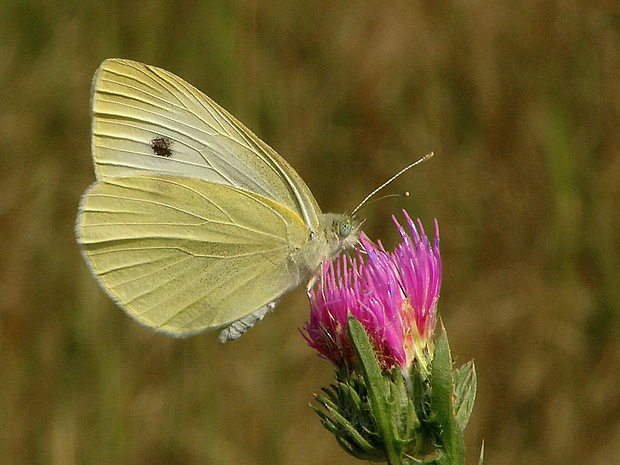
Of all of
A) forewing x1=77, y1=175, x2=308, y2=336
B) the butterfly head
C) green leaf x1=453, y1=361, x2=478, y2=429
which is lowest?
green leaf x1=453, y1=361, x2=478, y2=429

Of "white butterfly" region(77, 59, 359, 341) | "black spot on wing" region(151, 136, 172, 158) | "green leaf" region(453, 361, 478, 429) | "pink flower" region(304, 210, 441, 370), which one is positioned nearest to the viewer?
"green leaf" region(453, 361, 478, 429)

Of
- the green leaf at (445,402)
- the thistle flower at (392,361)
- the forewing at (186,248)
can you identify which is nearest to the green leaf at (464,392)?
the thistle flower at (392,361)

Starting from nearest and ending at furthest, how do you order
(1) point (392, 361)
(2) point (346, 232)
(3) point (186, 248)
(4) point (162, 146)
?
(1) point (392, 361)
(2) point (346, 232)
(3) point (186, 248)
(4) point (162, 146)

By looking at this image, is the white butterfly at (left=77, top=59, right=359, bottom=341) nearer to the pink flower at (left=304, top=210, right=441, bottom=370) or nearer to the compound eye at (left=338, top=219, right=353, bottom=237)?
the compound eye at (left=338, top=219, right=353, bottom=237)

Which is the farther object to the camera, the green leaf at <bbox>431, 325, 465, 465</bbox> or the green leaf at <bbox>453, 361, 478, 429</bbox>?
the green leaf at <bbox>453, 361, 478, 429</bbox>

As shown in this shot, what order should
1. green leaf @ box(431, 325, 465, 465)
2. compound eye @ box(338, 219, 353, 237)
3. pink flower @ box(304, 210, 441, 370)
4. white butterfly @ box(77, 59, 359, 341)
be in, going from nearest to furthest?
green leaf @ box(431, 325, 465, 465) < pink flower @ box(304, 210, 441, 370) < compound eye @ box(338, 219, 353, 237) < white butterfly @ box(77, 59, 359, 341)

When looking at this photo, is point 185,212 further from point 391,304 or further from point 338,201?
point 338,201

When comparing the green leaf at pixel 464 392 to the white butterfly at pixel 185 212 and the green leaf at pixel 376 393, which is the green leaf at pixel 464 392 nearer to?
the green leaf at pixel 376 393

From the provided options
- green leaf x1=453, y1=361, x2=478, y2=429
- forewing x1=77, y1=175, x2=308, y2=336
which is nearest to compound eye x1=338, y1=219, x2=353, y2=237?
forewing x1=77, y1=175, x2=308, y2=336

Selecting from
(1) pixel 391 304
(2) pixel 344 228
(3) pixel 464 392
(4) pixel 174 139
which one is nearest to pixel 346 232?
(2) pixel 344 228
